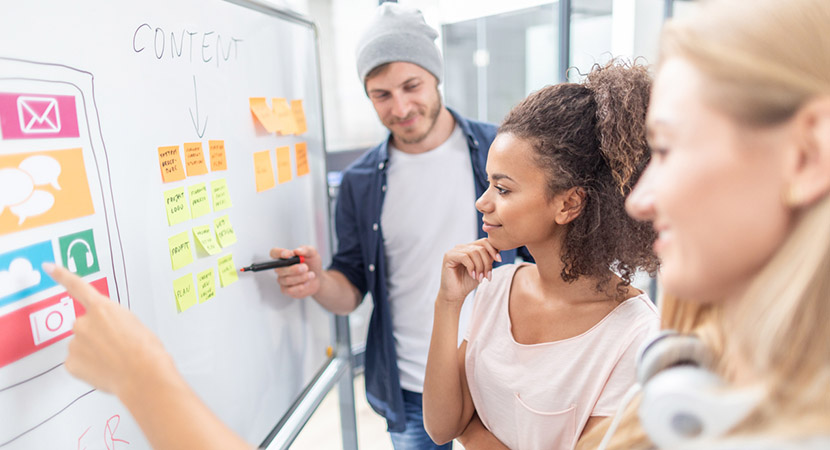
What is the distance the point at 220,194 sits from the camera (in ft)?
3.60

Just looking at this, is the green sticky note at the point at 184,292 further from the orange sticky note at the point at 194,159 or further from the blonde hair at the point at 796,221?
the blonde hair at the point at 796,221

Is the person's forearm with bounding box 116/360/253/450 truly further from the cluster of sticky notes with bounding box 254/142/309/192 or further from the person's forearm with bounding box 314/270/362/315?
the person's forearm with bounding box 314/270/362/315

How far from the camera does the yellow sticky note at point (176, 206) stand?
0.93 m

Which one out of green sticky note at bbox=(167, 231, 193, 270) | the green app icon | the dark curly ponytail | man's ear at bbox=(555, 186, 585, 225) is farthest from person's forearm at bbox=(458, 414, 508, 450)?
the green app icon

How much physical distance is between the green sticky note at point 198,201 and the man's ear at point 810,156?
0.96 metres

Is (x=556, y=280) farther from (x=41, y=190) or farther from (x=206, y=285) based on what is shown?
(x=41, y=190)

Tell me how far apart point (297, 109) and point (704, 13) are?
1.20m

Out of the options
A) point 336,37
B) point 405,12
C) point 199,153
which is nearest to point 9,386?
point 199,153

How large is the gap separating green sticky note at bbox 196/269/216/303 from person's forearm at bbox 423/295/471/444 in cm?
49

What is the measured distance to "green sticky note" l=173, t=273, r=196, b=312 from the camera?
95 cm

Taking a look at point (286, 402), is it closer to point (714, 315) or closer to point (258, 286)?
point (258, 286)

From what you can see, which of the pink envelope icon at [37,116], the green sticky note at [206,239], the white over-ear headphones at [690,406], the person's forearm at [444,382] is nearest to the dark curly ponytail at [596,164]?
the person's forearm at [444,382]

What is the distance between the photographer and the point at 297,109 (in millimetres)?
1501

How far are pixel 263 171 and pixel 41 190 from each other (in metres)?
0.62
